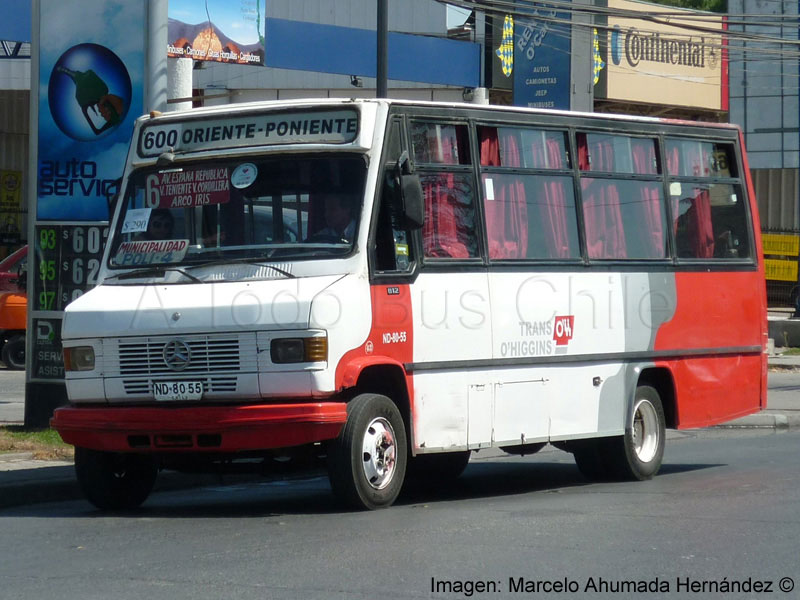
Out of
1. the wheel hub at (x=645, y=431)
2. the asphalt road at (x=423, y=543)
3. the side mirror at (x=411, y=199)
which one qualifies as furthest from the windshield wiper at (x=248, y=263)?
the wheel hub at (x=645, y=431)

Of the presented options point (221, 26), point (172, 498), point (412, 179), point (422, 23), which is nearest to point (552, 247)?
point (412, 179)

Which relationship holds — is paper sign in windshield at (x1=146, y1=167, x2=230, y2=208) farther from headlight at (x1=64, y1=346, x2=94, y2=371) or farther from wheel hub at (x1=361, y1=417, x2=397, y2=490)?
wheel hub at (x1=361, y1=417, x2=397, y2=490)

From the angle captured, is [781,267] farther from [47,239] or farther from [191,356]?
[191,356]

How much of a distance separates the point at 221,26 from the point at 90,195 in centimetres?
1769

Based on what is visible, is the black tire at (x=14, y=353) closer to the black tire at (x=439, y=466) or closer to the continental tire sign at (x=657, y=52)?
the black tire at (x=439, y=466)

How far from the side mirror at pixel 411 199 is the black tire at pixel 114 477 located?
2493mm

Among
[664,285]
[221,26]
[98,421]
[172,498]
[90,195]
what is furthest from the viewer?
[221,26]

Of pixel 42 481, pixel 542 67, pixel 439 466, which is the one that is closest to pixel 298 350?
pixel 42 481

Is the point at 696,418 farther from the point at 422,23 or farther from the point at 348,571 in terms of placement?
the point at 422,23

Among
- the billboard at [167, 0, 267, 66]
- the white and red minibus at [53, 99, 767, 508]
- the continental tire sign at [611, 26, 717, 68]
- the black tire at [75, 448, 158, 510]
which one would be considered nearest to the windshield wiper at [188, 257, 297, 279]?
the white and red minibus at [53, 99, 767, 508]

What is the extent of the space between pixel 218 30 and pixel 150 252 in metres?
21.2

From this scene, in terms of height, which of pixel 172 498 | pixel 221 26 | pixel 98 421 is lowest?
pixel 172 498

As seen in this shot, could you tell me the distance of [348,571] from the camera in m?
6.77

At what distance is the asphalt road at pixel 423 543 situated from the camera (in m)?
6.46
